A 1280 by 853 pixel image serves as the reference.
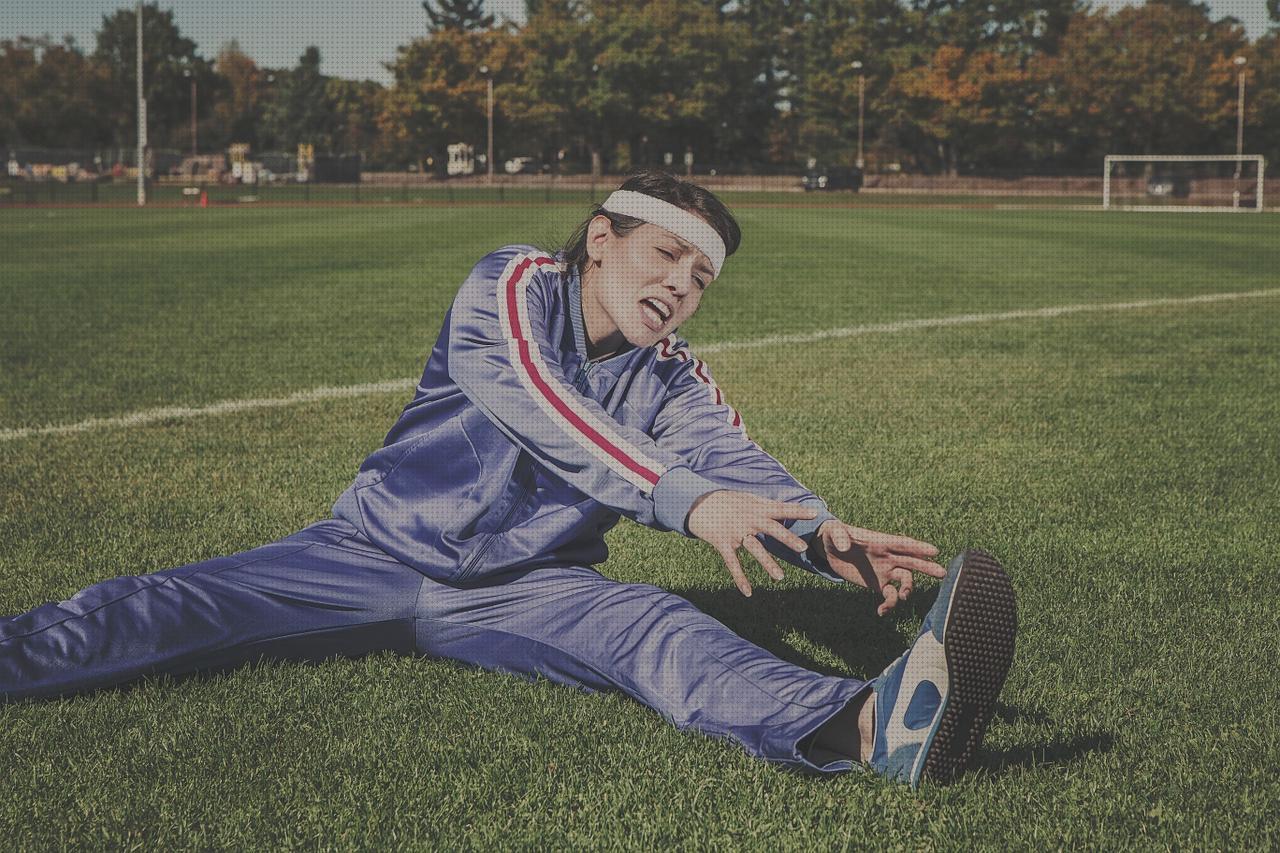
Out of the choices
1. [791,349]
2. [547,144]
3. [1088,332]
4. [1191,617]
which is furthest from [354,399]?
[547,144]

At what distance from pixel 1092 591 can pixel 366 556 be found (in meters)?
2.18

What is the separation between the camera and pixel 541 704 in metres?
2.94

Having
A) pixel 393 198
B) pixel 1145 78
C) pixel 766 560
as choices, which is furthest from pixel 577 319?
pixel 1145 78

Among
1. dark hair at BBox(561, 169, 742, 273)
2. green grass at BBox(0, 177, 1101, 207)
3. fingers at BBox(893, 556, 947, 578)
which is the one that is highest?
green grass at BBox(0, 177, 1101, 207)

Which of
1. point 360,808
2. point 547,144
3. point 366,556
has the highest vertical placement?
point 547,144

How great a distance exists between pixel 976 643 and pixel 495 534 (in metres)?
1.20

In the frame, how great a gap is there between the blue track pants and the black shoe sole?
1.06ft

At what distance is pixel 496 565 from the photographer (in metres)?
3.02

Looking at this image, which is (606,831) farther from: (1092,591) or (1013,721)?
(1092,591)

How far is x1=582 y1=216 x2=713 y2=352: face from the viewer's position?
2.92 m

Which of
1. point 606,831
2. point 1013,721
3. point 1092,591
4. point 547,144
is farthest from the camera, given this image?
point 547,144

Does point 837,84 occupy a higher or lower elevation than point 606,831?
higher

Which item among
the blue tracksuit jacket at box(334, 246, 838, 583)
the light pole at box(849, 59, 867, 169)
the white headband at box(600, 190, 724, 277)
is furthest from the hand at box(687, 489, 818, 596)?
the light pole at box(849, 59, 867, 169)

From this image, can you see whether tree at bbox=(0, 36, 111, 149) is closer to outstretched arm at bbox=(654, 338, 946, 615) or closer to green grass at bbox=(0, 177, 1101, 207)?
green grass at bbox=(0, 177, 1101, 207)
